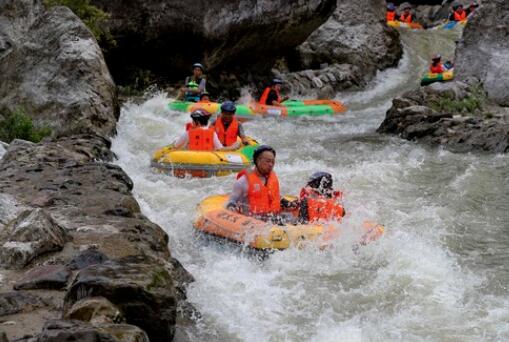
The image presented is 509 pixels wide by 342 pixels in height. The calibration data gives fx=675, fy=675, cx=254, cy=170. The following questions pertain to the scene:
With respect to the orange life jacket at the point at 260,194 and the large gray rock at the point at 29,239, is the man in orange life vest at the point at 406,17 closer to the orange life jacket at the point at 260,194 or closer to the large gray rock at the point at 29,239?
the orange life jacket at the point at 260,194

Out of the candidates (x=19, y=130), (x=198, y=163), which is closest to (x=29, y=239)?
(x=198, y=163)

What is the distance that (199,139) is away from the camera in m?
10.9

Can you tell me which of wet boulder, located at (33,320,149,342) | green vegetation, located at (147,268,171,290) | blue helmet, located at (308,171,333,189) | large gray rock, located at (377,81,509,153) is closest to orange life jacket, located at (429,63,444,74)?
large gray rock, located at (377,81,509,153)

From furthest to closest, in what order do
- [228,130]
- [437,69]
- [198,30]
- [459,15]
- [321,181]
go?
[459,15] → [437,69] → [198,30] → [228,130] → [321,181]

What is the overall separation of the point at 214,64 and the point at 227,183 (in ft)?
27.1

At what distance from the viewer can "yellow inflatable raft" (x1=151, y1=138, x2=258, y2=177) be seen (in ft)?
34.4

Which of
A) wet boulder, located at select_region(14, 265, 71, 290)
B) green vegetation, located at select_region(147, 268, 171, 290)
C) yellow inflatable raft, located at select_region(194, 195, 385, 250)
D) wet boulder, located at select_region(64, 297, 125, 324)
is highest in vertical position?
wet boulder, located at select_region(64, 297, 125, 324)

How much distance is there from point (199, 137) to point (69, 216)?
187 inches

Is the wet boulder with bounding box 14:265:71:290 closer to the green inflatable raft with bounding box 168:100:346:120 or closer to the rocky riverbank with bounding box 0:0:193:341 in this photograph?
the rocky riverbank with bounding box 0:0:193:341

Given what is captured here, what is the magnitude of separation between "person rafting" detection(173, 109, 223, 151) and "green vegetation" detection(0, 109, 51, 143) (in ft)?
7.39

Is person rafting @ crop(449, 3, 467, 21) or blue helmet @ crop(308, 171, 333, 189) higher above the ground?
blue helmet @ crop(308, 171, 333, 189)

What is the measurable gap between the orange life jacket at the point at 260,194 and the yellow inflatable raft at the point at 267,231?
0.25 m

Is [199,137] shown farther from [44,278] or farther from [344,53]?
[344,53]

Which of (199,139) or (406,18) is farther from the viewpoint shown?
(406,18)
